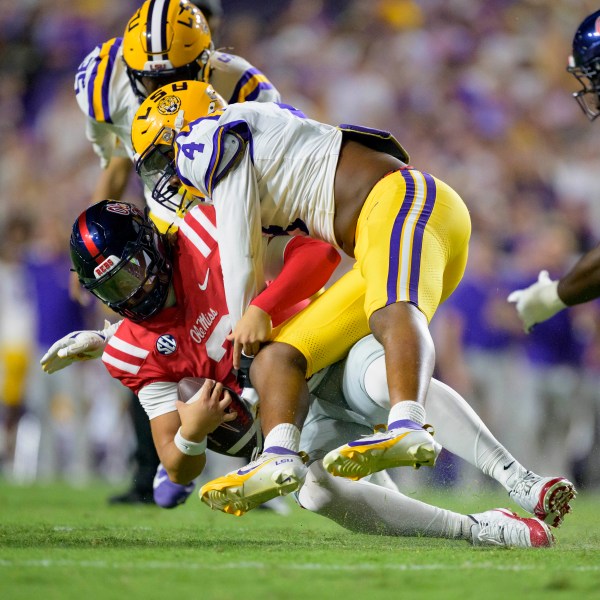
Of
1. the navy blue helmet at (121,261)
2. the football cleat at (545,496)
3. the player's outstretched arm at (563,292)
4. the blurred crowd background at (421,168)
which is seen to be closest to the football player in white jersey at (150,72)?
the navy blue helmet at (121,261)

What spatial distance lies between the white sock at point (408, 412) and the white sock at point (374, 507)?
1.82 ft

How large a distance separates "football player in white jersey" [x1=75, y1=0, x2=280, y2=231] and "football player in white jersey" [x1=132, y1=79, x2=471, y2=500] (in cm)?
90

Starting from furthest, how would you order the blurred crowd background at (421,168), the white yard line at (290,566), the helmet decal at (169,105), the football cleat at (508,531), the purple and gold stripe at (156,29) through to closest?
1. the blurred crowd background at (421,168)
2. the purple and gold stripe at (156,29)
3. the helmet decal at (169,105)
4. the football cleat at (508,531)
5. the white yard line at (290,566)

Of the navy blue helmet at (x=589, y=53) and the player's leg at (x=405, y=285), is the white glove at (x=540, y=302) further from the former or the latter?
the player's leg at (x=405, y=285)

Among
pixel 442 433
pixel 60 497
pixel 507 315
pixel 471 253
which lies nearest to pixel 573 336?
pixel 507 315

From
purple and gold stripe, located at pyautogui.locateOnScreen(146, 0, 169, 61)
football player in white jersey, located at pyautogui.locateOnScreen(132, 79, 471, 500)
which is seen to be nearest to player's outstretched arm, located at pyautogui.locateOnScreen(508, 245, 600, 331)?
football player in white jersey, located at pyautogui.locateOnScreen(132, 79, 471, 500)

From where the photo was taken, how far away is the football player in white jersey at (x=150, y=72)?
4262mm

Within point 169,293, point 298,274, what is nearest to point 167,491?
point 169,293

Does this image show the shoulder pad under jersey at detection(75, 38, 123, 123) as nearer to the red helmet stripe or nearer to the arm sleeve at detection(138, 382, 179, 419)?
the red helmet stripe

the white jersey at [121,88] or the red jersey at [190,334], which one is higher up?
the white jersey at [121,88]

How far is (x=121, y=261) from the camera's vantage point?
3338 mm

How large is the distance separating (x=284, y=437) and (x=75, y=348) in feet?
3.39

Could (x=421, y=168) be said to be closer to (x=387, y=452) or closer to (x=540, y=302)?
(x=540, y=302)

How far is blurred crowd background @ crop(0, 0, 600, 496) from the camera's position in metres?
6.96
